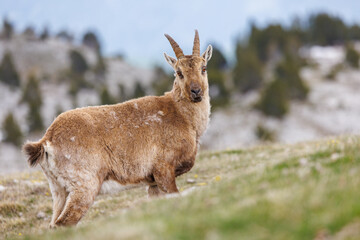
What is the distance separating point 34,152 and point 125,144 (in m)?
1.79

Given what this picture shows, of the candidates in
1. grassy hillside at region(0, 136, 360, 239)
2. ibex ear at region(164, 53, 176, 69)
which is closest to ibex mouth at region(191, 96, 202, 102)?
ibex ear at region(164, 53, 176, 69)

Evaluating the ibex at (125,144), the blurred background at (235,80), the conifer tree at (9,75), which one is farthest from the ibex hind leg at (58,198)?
the conifer tree at (9,75)

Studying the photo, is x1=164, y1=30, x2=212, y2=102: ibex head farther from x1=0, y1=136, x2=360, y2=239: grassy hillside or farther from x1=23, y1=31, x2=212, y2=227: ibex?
x1=0, y1=136, x2=360, y2=239: grassy hillside

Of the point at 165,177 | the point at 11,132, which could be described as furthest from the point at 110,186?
the point at 11,132

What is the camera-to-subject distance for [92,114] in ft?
27.7

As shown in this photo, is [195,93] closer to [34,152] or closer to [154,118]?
[154,118]

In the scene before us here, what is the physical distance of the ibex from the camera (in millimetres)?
7535

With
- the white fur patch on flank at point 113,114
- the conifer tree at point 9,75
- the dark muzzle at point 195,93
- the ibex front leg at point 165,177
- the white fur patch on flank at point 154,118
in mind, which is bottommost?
the ibex front leg at point 165,177

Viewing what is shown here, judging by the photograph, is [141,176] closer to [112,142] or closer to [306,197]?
[112,142]

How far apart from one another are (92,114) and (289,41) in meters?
65.7

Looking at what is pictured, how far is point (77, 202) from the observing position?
24.2 feet

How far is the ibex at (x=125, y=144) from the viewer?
7.54 m

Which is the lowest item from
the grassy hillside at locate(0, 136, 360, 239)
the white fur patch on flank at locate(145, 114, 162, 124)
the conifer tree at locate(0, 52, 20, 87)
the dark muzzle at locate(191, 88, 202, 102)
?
the grassy hillside at locate(0, 136, 360, 239)

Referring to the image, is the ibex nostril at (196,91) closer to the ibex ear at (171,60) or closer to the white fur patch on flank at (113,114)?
the ibex ear at (171,60)
